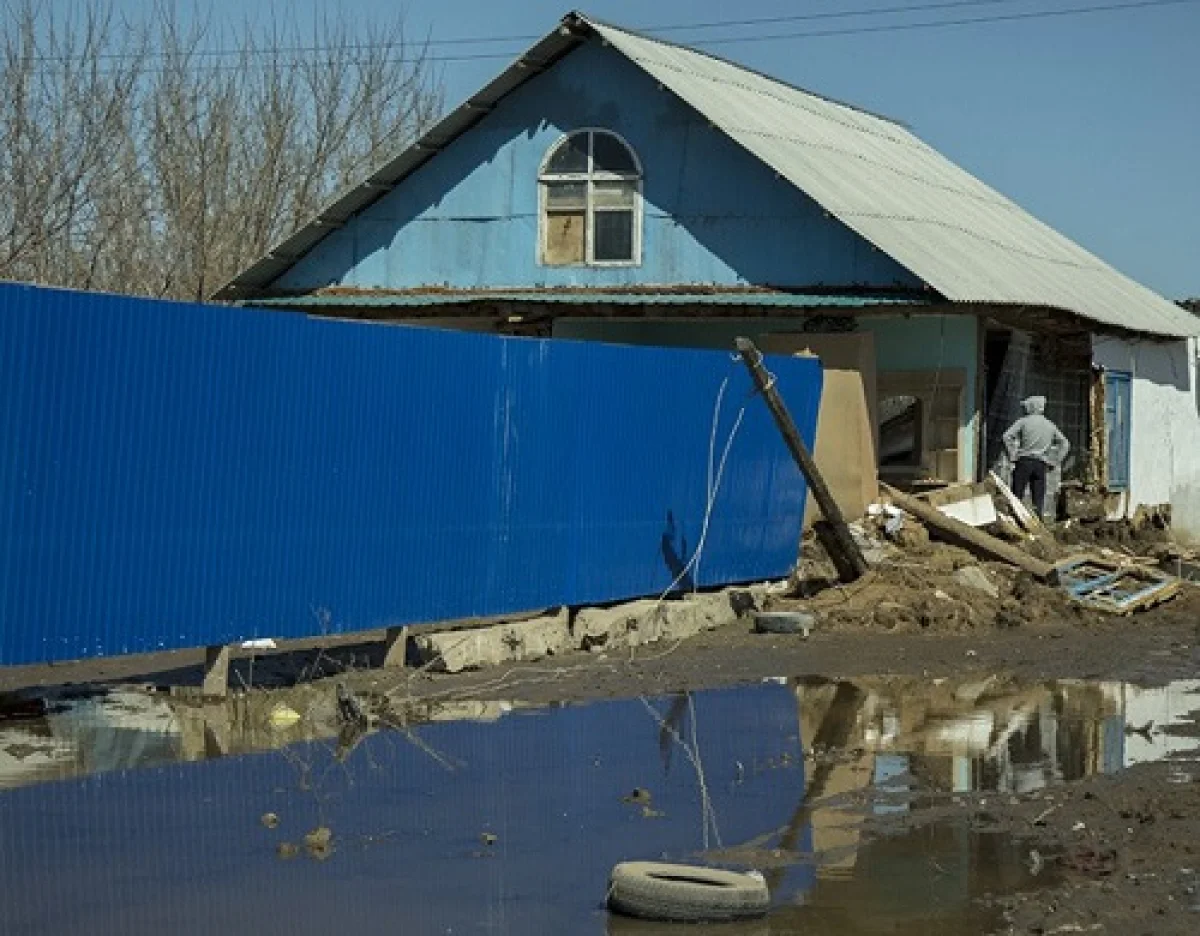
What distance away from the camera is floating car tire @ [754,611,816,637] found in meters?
16.4

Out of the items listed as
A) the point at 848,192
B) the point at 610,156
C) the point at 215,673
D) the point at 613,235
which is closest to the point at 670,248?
the point at 613,235

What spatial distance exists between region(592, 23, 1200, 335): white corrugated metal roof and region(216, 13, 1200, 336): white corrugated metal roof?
4 centimetres

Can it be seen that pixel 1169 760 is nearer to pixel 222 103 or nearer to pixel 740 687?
pixel 740 687

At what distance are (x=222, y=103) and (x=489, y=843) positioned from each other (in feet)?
84.4

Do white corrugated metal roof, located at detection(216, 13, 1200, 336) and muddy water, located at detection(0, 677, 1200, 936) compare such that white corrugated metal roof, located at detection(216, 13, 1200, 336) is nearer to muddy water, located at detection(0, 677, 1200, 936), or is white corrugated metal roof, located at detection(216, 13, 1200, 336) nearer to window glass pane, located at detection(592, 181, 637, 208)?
window glass pane, located at detection(592, 181, 637, 208)

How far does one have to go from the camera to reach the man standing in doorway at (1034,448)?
72.3 feet

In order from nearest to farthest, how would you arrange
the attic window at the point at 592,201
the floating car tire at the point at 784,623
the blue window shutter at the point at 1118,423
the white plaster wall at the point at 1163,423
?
the floating car tire at the point at 784,623 < the attic window at the point at 592,201 < the blue window shutter at the point at 1118,423 < the white plaster wall at the point at 1163,423

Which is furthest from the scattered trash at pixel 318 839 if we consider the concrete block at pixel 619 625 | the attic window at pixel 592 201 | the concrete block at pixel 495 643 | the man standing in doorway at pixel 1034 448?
the attic window at pixel 592 201

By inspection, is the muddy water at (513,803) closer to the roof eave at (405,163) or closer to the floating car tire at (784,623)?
the floating car tire at (784,623)

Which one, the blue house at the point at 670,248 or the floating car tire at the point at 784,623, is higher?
the blue house at the point at 670,248

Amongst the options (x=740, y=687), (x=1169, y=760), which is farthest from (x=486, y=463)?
(x=1169, y=760)

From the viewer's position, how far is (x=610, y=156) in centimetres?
2356

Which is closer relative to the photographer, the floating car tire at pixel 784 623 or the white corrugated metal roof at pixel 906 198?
the floating car tire at pixel 784 623

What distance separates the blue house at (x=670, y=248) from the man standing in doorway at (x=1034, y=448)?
2.48 ft
